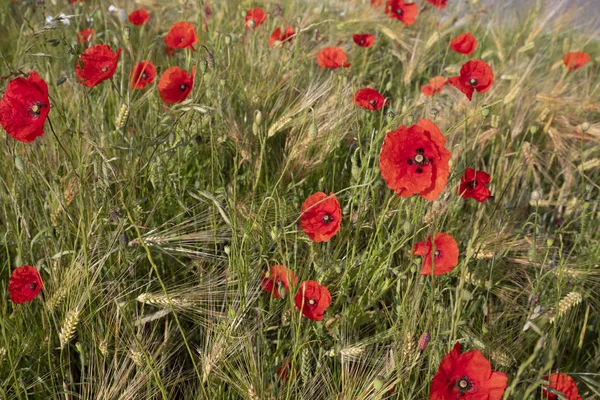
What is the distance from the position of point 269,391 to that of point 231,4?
235 centimetres

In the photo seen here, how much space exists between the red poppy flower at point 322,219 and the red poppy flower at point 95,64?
63 centimetres

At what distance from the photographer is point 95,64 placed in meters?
1.61

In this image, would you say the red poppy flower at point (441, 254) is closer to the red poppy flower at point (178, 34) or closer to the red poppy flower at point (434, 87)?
the red poppy flower at point (434, 87)

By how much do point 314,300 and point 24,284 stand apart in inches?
26.0

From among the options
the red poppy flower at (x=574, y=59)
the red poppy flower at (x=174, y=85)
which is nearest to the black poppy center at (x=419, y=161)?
the red poppy flower at (x=174, y=85)

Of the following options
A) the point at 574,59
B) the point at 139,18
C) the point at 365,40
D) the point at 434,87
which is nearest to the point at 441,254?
the point at 434,87

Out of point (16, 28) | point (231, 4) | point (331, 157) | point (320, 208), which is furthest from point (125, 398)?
point (231, 4)

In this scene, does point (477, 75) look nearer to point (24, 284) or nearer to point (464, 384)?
point (464, 384)

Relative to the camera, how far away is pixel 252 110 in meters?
1.91

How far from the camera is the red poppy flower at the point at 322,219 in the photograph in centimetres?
143

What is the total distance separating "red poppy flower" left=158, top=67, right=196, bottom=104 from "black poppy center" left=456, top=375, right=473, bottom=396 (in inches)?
43.5

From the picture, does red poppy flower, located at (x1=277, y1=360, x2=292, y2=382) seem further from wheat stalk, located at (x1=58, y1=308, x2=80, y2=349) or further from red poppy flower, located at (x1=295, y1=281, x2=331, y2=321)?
wheat stalk, located at (x1=58, y1=308, x2=80, y2=349)

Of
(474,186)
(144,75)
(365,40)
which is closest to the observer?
(474,186)

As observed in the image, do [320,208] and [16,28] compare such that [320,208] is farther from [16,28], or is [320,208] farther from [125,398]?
[16,28]
